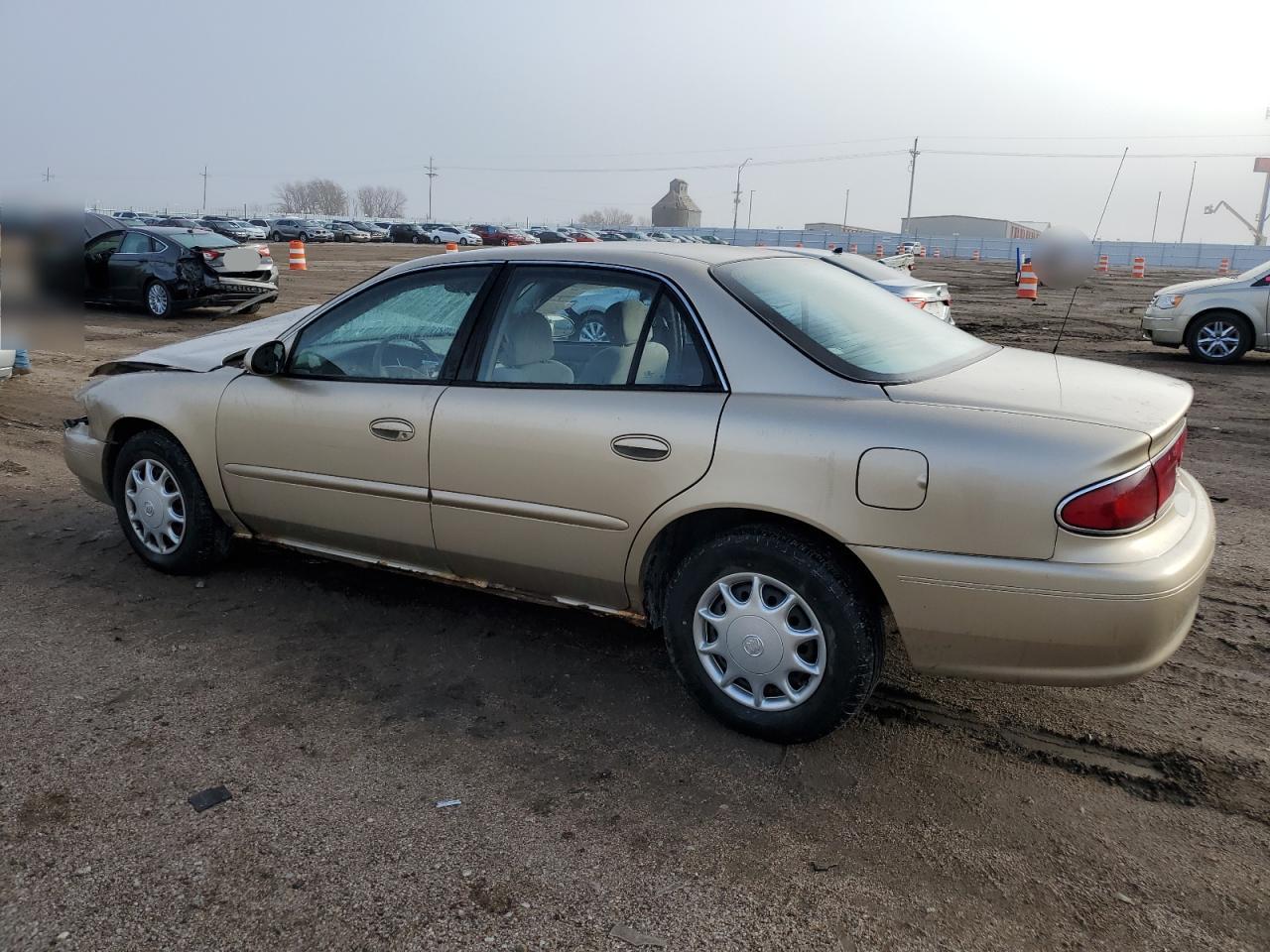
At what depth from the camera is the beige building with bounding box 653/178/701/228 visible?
12925 cm

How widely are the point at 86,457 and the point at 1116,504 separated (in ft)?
15.0

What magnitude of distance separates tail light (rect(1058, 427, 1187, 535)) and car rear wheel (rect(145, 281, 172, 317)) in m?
15.5

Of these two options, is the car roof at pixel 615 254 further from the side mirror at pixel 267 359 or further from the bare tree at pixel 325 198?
the bare tree at pixel 325 198

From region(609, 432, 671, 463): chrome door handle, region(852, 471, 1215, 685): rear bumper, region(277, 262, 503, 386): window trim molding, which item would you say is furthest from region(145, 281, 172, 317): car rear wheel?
region(852, 471, 1215, 685): rear bumper

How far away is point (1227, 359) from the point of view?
12305 mm

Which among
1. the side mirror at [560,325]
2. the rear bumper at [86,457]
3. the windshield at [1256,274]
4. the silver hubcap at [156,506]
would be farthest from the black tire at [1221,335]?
the rear bumper at [86,457]

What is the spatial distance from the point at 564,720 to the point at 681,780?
0.55 meters

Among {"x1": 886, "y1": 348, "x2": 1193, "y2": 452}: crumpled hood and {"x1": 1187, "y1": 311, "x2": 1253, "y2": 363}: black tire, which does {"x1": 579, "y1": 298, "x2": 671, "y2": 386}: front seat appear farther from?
{"x1": 1187, "y1": 311, "x2": 1253, "y2": 363}: black tire

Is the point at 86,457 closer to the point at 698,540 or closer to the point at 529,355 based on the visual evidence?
the point at 529,355

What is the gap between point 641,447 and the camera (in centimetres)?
329

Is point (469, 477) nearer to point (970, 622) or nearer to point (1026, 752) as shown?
point (970, 622)

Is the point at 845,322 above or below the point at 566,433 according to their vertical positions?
above

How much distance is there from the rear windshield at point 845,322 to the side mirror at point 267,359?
193 centimetres

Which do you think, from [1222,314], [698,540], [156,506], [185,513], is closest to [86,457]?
[156,506]
